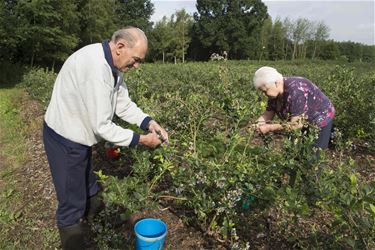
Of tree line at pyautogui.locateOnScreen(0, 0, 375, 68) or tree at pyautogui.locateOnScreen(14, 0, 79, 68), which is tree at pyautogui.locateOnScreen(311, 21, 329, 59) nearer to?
tree line at pyautogui.locateOnScreen(0, 0, 375, 68)

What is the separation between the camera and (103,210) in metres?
3.51

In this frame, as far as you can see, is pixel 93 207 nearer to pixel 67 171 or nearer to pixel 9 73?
pixel 67 171

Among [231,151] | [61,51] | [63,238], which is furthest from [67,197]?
[61,51]

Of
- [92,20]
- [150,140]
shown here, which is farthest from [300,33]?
[150,140]

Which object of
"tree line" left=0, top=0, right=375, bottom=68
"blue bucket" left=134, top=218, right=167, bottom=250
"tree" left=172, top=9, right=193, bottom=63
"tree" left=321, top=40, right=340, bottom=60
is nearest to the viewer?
"blue bucket" left=134, top=218, right=167, bottom=250

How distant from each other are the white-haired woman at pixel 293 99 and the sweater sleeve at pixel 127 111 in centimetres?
107

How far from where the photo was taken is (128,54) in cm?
259

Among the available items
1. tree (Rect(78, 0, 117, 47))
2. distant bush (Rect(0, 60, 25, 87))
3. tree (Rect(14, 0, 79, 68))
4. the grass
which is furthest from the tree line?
the grass

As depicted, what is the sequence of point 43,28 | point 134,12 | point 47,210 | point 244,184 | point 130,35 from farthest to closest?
point 134,12 → point 43,28 → point 47,210 → point 244,184 → point 130,35

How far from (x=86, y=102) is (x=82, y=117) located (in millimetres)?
187

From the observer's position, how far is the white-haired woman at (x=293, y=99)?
3342 mm

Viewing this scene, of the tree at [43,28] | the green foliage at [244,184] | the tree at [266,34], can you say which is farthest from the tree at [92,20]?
the green foliage at [244,184]

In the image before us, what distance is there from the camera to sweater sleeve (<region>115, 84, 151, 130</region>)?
3268 millimetres

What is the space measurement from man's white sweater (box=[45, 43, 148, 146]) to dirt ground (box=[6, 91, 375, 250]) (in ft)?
3.37
